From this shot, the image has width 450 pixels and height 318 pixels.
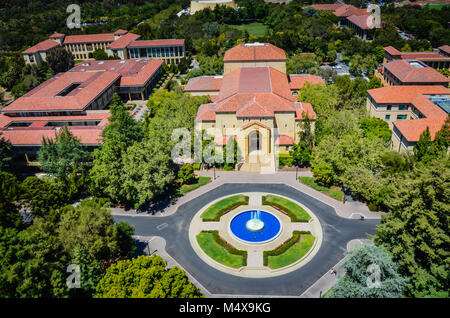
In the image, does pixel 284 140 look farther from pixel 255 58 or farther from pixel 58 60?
pixel 58 60

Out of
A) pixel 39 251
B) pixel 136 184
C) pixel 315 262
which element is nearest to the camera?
pixel 39 251

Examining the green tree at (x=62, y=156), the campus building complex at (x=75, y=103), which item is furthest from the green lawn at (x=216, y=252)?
the campus building complex at (x=75, y=103)

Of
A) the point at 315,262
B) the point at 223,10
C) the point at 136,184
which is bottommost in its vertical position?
A: the point at 315,262

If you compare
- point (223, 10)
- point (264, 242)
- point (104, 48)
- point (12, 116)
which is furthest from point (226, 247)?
point (223, 10)

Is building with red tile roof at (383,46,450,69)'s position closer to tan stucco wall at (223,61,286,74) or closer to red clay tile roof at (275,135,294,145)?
tan stucco wall at (223,61,286,74)

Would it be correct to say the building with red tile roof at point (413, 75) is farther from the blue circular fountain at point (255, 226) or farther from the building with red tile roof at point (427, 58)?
the blue circular fountain at point (255, 226)

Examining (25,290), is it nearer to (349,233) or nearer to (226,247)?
(226,247)

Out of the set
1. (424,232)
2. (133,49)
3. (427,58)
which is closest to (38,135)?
(424,232)
